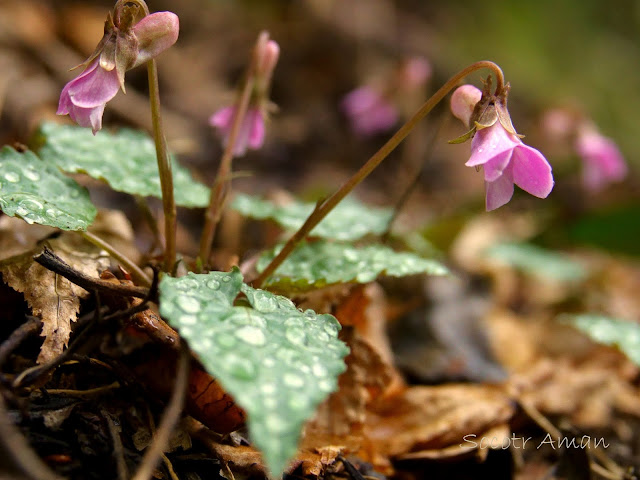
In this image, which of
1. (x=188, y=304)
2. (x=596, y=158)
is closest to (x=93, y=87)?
(x=188, y=304)

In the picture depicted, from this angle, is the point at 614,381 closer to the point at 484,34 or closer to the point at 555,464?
the point at 555,464

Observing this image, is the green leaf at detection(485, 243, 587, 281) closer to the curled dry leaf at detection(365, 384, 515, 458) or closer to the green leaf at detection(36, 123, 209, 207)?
the curled dry leaf at detection(365, 384, 515, 458)

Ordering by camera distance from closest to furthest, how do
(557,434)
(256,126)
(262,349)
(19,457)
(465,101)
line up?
(19,457) < (262,349) < (465,101) < (557,434) < (256,126)

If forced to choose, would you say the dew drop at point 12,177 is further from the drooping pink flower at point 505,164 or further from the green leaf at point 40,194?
the drooping pink flower at point 505,164

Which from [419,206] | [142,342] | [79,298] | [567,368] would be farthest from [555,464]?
[419,206]

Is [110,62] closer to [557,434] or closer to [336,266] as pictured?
[336,266]

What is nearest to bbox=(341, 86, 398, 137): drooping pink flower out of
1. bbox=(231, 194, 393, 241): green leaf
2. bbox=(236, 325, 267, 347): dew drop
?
bbox=(231, 194, 393, 241): green leaf
